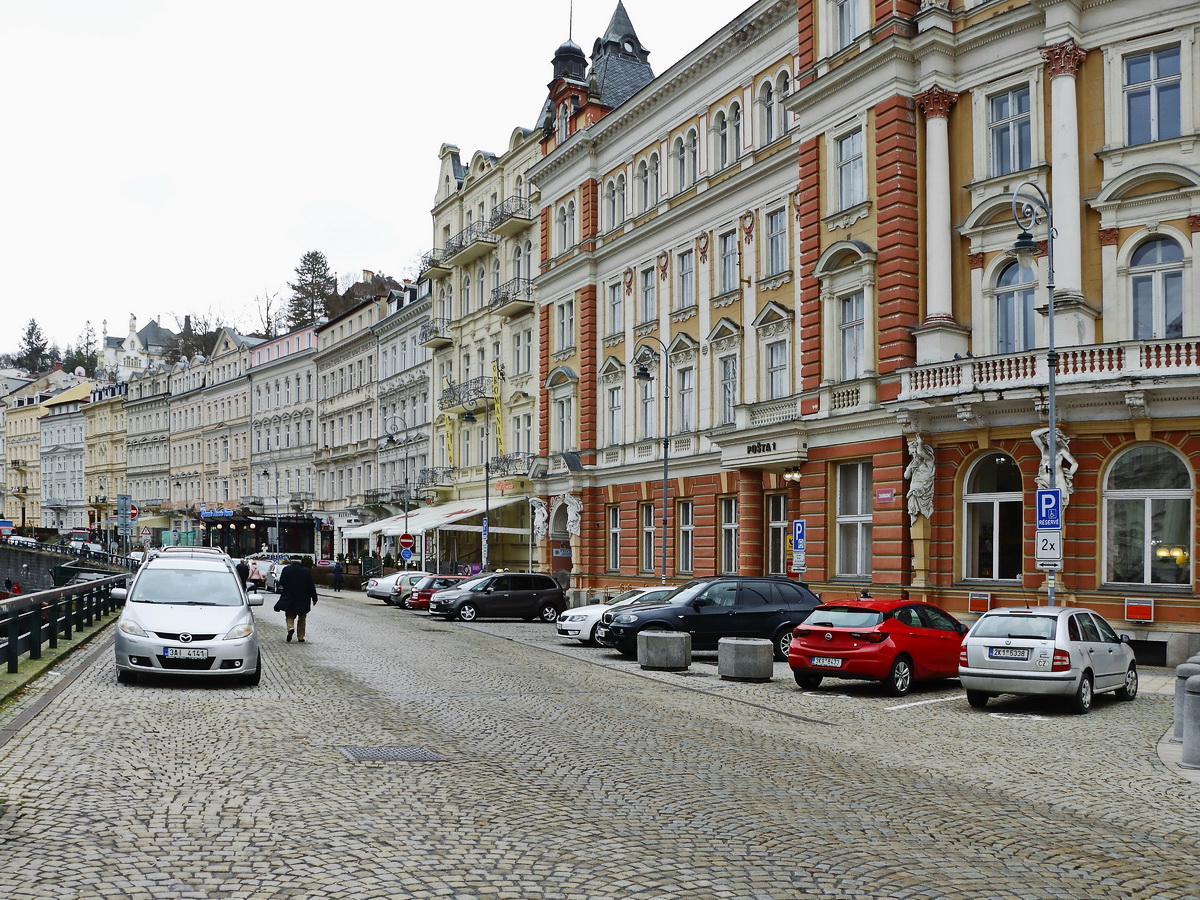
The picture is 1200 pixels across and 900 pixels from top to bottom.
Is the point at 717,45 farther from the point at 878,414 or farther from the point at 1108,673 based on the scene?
the point at 1108,673

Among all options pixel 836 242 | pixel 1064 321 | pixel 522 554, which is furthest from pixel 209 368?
pixel 1064 321

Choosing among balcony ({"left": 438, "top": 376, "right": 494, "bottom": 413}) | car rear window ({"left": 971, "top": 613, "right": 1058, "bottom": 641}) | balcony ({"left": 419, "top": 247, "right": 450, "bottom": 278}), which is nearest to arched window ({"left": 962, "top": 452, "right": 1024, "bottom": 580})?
car rear window ({"left": 971, "top": 613, "right": 1058, "bottom": 641})

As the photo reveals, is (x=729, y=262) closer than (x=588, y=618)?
No

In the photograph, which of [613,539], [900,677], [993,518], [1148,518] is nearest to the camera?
[900,677]

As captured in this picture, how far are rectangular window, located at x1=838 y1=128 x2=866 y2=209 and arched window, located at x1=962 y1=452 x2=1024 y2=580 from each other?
737cm

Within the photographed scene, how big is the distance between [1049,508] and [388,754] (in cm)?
1323

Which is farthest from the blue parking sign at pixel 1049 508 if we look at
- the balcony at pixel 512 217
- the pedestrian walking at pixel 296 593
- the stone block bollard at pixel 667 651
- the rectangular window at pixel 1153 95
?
the balcony at pixel 512 217

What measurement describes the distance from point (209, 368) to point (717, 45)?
249 ft

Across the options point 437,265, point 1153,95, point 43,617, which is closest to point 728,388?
point 1153,95

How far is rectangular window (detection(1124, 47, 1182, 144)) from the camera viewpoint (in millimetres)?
25125

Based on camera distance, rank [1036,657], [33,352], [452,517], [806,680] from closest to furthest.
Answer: [1036,657], [806,680], [452,517], [33,352]

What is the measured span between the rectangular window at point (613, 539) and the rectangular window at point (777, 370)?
34.8 feet

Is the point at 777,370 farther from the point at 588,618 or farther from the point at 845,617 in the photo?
the point at 845,617

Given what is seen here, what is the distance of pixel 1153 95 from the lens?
25.3m
